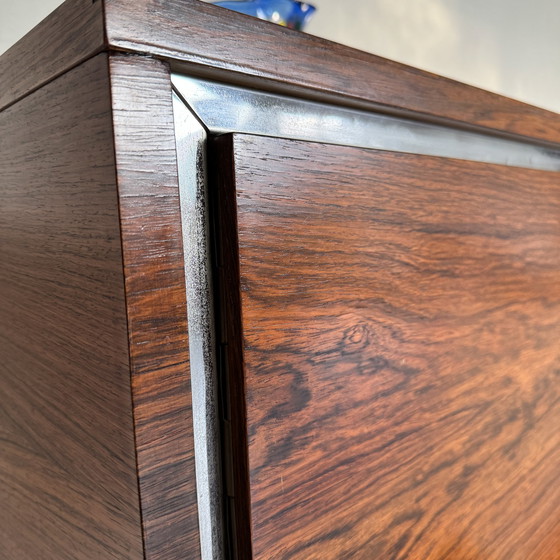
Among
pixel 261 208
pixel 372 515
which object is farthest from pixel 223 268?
pixel 372 515

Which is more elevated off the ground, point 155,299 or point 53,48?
point 53,48

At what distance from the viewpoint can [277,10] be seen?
473 millimetres

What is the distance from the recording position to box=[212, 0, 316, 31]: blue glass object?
453mm

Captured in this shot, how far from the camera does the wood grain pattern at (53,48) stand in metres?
0.21

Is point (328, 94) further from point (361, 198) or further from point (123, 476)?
point (123, 476)

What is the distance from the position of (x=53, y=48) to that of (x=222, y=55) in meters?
0.07

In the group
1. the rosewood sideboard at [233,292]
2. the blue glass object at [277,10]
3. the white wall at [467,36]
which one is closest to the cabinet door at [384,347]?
the rosewood sideboard at [233,292]

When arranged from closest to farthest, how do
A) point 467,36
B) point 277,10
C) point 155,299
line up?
1. point 155,299
2. point 277,10
3. point 467,36

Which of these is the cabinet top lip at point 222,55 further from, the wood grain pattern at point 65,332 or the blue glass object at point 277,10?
the blue glass object at point 277,10

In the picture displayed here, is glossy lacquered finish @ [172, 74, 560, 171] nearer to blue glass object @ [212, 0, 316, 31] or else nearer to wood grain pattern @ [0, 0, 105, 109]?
wood grain pattern @ [0, 0, 105, 109]

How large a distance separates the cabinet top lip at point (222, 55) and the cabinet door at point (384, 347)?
0.03 metres

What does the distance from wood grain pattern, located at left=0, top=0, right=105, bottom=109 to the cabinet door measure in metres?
0.07

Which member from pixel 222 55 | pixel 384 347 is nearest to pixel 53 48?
pixel 222 55

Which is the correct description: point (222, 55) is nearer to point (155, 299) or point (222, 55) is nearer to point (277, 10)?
point (155, 299)
